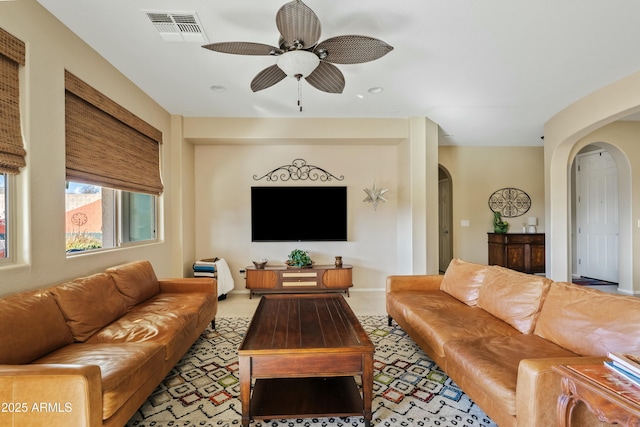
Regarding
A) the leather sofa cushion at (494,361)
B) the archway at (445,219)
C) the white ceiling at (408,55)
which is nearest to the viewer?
the leather sofa cushion at (494,361)

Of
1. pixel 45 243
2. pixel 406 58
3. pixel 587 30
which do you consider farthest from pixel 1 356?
pixel 587 30

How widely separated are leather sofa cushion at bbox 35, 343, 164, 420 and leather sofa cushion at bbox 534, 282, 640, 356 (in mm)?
2392

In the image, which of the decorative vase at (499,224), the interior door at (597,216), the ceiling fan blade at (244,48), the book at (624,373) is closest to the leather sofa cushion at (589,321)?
Result: the book at (624,373)

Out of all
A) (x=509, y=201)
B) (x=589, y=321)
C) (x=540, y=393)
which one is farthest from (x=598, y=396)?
(x=509, y=201)

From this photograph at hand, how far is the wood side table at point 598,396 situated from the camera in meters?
1.03

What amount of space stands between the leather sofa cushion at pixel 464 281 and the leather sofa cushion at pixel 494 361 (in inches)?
29.0

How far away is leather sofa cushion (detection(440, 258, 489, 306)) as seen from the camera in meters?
2.73

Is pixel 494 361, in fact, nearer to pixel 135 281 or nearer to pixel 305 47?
Result: pixel 305 47

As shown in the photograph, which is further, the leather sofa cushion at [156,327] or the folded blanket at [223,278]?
the folded blanket at [223,278]

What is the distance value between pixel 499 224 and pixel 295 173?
3.91 m

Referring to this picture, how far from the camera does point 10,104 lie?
1954 mm

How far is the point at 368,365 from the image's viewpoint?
5.60ft

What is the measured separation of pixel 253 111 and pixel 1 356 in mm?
3530

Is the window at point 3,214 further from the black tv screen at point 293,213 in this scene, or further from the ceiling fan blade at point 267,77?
the black tv screen at point 293,213
